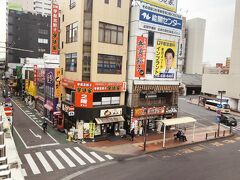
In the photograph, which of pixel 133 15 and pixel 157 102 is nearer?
pixel 133 15

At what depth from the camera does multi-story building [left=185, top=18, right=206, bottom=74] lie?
116438 millimetres

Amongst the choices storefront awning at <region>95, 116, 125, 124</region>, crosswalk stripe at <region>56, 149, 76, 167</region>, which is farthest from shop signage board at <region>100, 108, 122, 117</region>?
crosswalk stripe at <region>56, 149, 76, 167</region>

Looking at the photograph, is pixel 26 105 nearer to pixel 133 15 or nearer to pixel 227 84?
pixel 133 15

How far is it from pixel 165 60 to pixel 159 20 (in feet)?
19.8

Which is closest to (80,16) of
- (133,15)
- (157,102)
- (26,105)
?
(133,15)

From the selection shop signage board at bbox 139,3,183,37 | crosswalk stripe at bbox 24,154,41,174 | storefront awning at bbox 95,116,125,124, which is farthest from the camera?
shop signage board at bbox 139,3,183,37

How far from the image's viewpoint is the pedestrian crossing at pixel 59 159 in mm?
21406

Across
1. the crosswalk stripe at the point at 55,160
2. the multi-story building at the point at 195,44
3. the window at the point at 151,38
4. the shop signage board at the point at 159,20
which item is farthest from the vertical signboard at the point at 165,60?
the multi-story building at the point at 195,44

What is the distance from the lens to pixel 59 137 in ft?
102

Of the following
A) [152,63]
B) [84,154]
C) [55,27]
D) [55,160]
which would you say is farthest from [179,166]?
[55,27]

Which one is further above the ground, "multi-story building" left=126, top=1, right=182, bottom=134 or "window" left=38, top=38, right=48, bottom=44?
"window" left=38, top=38, right=48, bottom=44

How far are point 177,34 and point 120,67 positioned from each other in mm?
11197

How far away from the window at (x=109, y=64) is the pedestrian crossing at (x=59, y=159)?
34.8ft

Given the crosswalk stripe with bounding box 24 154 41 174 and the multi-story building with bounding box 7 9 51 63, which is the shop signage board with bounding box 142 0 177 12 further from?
the multi-story building with bounding box 7 9 51 63
